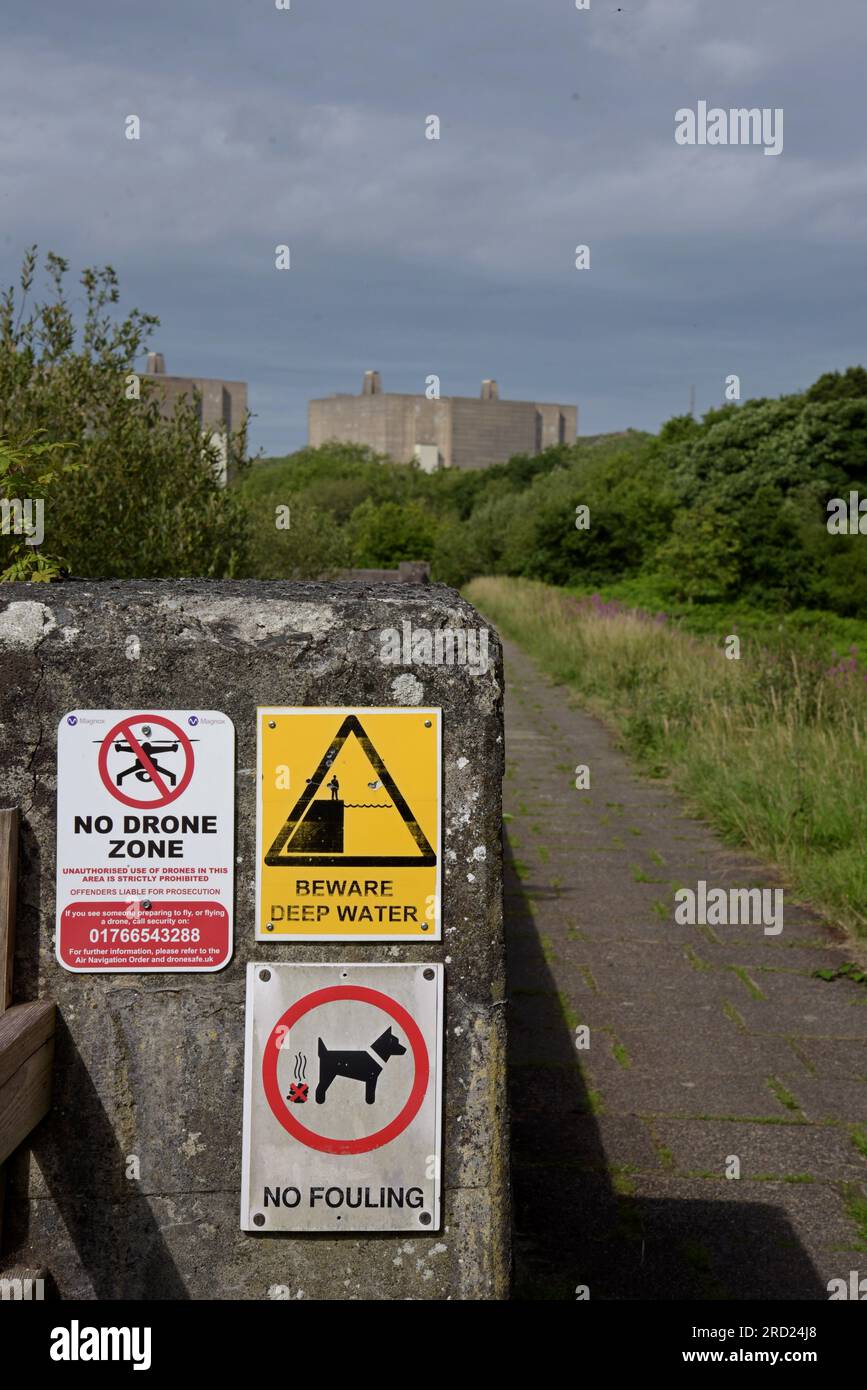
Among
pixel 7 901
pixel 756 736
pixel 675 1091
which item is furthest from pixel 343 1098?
pixel 756 736

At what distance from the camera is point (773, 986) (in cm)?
540

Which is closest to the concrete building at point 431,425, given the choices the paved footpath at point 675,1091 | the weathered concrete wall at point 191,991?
the paved footpath at point 675,1091

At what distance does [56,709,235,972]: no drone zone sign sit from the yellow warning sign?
0.06 m

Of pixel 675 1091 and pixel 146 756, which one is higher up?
pixel 146 756

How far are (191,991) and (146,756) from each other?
371 mm

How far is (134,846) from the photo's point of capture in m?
2.11
